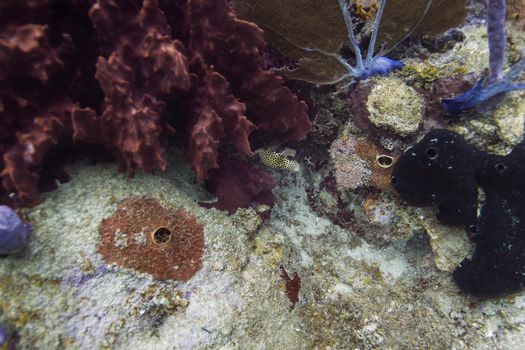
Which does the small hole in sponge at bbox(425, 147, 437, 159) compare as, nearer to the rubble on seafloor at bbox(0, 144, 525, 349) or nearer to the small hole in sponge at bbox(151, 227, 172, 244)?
the rubble on seafloor at bbox(0, 144, 525, 349)

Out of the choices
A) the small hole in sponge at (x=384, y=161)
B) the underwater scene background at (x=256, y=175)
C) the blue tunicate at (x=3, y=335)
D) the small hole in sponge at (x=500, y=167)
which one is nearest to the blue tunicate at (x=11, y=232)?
the underwater scene background at (x=256, y=175)

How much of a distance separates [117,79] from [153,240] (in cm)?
112

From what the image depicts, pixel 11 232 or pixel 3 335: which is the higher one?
pixel 11 232

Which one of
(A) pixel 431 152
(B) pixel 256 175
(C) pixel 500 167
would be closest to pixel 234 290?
(B) pixel 256 175

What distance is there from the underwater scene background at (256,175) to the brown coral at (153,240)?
13 millimetres

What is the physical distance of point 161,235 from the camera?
2402 millimetres

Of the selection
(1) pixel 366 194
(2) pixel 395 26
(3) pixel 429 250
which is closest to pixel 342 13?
(2) pixel 395 26

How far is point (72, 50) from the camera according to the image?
221 cm

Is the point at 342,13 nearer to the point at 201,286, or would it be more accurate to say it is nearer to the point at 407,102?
the point at 407,102

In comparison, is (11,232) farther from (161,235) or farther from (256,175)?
Answer: (256,175)

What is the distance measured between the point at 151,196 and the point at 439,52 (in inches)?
114

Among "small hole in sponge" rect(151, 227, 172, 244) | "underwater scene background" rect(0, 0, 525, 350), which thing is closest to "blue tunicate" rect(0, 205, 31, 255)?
"underwater scene background" rect(0, 0, 525, 350)

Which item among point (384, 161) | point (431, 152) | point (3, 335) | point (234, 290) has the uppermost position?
point (431, 152)

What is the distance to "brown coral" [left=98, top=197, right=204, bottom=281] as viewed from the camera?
2.26m
